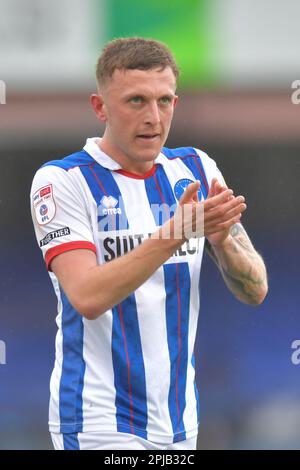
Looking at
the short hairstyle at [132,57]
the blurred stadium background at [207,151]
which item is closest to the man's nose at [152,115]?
the short hairstyle at [132,57]

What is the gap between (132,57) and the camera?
340 centimetres

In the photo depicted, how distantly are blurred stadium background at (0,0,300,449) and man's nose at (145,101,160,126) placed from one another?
2.96 metres

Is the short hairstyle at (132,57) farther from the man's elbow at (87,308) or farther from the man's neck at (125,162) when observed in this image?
the man's elbow at (87,308)

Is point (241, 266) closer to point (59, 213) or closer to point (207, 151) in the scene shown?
point (59, 213)

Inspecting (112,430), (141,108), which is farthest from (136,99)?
(112,430)

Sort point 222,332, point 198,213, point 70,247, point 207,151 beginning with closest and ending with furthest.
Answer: point 198,213 < point 70,247 < point 207,151 < point 222,332

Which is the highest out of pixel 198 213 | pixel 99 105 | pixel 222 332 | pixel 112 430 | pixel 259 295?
pixel 99 105

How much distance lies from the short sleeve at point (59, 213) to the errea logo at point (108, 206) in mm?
54

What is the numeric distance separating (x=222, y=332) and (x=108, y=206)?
444 cm

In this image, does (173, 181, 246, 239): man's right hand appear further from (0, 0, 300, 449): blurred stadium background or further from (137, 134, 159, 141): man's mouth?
(0, 0, 300, 449): blurred stadium background

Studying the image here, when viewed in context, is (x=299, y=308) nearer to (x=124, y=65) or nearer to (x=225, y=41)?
(x=225, y=41)

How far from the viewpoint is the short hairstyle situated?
3.40 m

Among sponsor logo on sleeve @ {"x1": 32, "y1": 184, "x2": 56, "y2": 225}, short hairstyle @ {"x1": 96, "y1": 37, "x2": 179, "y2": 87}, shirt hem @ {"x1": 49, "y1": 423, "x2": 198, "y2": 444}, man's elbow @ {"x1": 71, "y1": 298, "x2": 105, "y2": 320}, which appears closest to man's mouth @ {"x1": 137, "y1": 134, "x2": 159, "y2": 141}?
short hairstyle @ {"x1": 96, "y1": 37, "x2": 179, "y2": 87}
